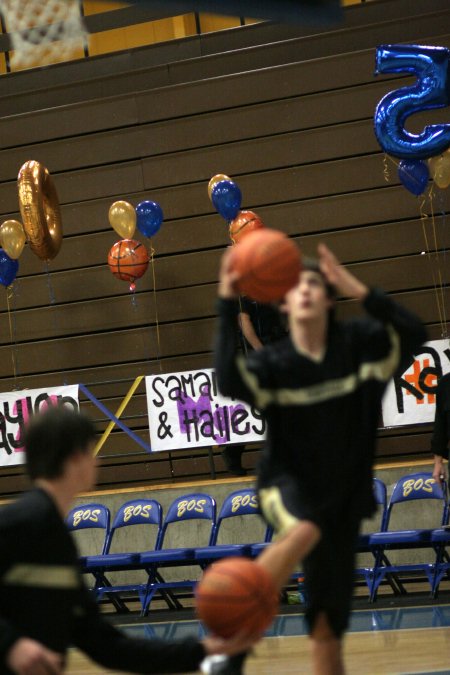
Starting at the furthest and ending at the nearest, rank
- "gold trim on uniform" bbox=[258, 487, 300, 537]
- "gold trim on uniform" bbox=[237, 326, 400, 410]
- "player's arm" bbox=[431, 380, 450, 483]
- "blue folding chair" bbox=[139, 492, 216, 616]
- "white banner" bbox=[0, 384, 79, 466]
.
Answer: "white banner" bbox=[0, 384, 79, 466]
"blue folding chair" bbox=[139, 492, 216, 616]
"player's arm" bbox=[431, 380, 450, 483]
"gold trim on uniform" bbox=[237, 326, 400, 410]
"gold trim on uniform" bbox=[258, 487, 300, 537]

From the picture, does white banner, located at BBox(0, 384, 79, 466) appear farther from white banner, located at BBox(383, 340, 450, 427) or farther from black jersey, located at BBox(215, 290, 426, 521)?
black jersey, located at BBox(215, 290, 426, 521)

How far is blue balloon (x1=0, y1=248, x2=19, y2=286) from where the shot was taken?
11133 mm

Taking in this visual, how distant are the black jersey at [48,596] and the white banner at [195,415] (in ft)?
21.6

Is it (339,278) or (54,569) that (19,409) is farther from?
(54,569)

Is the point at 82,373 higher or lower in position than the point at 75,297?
lower

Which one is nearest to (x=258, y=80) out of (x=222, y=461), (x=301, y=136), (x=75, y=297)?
(x=301, y=136)

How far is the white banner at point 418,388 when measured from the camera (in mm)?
9062

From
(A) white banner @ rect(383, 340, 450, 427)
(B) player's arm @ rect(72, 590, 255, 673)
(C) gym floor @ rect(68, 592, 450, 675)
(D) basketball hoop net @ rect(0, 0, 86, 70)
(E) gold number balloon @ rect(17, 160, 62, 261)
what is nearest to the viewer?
(B) player's arm @ rect(72, 590, 255, 673)

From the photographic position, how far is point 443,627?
22.3ft

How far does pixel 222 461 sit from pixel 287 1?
289 inches

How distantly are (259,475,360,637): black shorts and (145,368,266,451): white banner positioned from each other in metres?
5.67

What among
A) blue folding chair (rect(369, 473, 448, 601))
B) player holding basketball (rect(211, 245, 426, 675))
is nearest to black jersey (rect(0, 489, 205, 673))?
player holding basketball (rect(211, 245, 426, 675))

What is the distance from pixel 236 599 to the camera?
301 centimetres

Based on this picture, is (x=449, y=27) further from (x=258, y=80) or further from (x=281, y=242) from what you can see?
(x=281, y=242)
